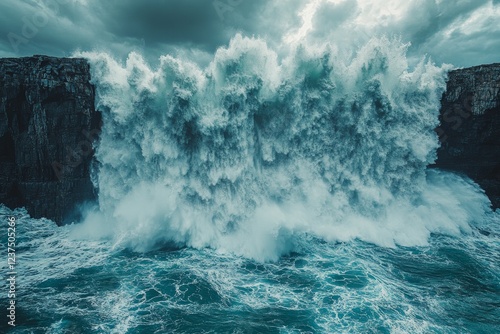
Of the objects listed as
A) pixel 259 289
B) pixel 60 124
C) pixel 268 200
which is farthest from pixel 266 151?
pixel 60 124

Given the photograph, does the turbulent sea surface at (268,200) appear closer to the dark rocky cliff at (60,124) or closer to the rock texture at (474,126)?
the dark rocky cliff at (60,124)

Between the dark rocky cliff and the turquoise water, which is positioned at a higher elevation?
the dark rocky cliff

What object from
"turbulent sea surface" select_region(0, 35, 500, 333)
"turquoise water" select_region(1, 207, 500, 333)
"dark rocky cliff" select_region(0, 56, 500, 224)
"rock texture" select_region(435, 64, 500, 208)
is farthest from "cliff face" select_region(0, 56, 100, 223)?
"rock texture" select_region(435, 64, 500, 208)

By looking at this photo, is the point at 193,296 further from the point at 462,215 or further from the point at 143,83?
the point at 462,215

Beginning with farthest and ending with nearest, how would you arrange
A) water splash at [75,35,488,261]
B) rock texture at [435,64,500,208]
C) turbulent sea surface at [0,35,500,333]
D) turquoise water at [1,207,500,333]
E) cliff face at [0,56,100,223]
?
1. rock texture at [435,64,500,208]
2. cliff face at [0,56,100,223]
3. water splash at [75,35,488,261]
4. turbulent sea surface at [0,35,500,333]
5. turquoise water at [1,207,500,333]

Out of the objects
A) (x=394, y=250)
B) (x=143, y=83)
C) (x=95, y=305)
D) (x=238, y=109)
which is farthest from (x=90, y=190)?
(x=394, y=250)

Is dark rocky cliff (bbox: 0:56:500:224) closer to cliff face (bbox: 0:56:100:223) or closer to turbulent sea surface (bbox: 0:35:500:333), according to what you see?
cliff face (bbox: 0:56:100:223)
